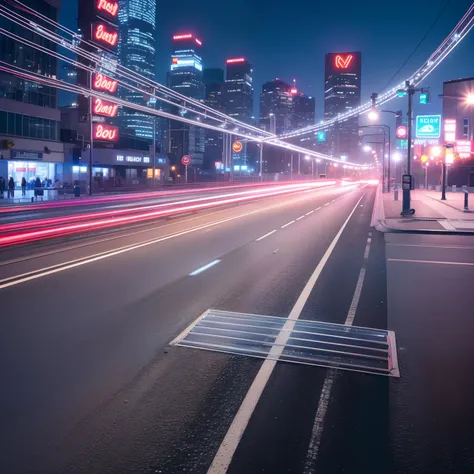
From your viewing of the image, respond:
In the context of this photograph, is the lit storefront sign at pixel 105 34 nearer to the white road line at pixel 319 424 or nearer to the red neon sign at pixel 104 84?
the red neon sign at pixel 104 84

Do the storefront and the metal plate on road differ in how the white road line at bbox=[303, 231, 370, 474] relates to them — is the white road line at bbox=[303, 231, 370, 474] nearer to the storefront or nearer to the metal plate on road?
the metal plate on road

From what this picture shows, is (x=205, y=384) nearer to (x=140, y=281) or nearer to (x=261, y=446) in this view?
(x=261, y=446)

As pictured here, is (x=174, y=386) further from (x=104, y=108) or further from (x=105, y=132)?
(x=105, y=132)

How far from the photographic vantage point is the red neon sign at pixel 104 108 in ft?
181

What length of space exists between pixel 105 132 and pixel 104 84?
532 centimetres

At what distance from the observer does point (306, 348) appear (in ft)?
22.4

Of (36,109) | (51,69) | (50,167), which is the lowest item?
(50,167)

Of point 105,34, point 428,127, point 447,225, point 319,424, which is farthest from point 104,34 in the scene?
point 319,424

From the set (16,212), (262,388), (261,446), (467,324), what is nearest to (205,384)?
(262,388)

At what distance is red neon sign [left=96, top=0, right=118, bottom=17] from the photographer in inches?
2278

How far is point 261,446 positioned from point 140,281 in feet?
23.1

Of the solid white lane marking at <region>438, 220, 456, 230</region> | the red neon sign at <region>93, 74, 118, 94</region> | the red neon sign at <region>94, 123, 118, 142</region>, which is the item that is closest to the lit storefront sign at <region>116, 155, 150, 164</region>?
Result: the red neon sign at <region>94, 123, 118, 142</region>

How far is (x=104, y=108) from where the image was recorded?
185 feet

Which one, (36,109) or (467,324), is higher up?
(36,109)
